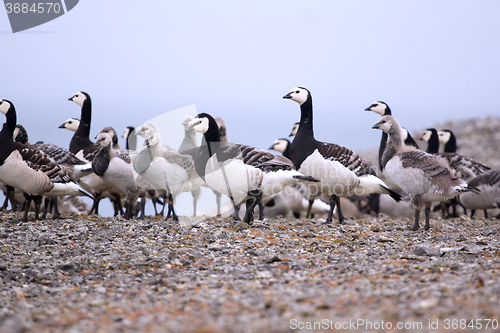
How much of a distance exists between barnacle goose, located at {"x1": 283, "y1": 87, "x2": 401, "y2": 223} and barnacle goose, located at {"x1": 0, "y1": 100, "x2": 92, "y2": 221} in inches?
200

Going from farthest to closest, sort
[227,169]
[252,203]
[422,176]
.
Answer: [252,203], [422,176], [227,169]

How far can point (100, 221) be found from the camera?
10484 millimetres

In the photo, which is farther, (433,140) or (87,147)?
(433,140)

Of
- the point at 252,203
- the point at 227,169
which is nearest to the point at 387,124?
the point at 252,203

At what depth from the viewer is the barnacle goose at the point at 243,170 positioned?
909 centimetres

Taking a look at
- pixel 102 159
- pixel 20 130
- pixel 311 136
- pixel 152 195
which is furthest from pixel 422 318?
pixel 20 130

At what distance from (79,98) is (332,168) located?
8.05 meters

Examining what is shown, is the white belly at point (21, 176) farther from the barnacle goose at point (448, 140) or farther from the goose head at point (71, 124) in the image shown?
the barnacle goose at point (448, 140)

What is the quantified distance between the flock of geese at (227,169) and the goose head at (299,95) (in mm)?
24

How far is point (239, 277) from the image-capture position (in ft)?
19.2

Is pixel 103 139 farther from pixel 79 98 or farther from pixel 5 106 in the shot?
pixel 79 98

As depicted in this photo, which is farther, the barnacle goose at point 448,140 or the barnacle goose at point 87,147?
the barnacle goose at point 448,140

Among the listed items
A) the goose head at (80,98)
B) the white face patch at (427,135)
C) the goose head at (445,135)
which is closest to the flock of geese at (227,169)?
the goose head at (80,98)

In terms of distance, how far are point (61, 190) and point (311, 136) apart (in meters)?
5.69
